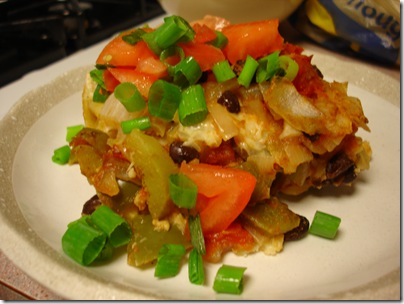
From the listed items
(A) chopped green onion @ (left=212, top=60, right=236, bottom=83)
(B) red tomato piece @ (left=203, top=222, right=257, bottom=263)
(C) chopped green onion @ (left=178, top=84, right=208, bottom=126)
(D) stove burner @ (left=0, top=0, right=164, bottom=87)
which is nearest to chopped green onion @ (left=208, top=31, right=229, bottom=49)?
(A) chopped green onion @ (left=212, top=60, right=236, bottom=83)

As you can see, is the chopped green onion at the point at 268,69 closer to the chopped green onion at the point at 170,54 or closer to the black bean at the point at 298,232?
the chopped green onion at the point at 170,54

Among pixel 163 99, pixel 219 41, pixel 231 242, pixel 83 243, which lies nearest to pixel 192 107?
pixel 163 99

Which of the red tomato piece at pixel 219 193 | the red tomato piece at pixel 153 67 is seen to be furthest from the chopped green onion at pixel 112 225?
the red tomato piece at pixel 153 67

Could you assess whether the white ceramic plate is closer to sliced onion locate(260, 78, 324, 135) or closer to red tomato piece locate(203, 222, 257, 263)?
red tomato piece locate(203, 222, 257, 263)

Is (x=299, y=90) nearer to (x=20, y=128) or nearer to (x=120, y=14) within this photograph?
(x=20, y=128)

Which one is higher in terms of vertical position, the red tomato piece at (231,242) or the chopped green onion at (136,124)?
the chopped green onion at (136,124)

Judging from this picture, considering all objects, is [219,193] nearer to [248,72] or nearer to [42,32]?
[248,72]
